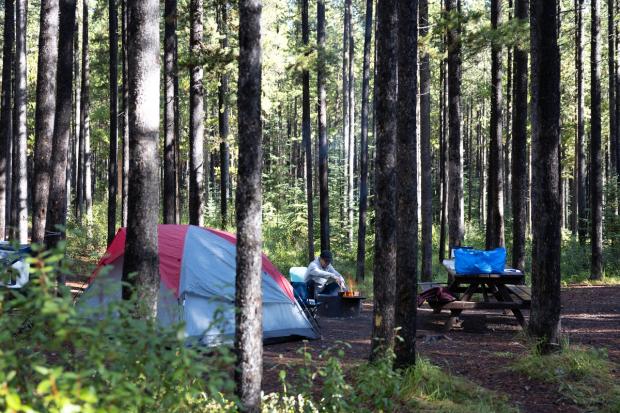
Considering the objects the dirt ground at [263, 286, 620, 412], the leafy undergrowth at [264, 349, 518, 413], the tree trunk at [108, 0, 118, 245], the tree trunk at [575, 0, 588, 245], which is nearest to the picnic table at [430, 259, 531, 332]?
the dirt ground at [263, 286, 620, 412]

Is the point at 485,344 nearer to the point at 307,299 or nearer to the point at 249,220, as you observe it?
the point at 307,299

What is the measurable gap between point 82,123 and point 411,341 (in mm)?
23123

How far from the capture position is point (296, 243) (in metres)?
27.0

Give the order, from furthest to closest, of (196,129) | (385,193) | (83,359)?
(196,129), (385,193), (83,359)

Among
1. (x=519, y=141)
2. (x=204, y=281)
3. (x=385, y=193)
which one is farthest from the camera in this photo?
(x=519, y=141)

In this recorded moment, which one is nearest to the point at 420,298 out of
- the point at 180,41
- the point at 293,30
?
the point at 180,41

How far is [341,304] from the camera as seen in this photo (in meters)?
13.4

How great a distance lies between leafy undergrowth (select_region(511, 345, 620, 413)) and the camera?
7266 mm

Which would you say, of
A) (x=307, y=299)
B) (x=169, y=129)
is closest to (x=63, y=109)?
(x=307, y=299)

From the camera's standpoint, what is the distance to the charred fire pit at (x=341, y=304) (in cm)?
1327

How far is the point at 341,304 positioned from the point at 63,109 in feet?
21.4

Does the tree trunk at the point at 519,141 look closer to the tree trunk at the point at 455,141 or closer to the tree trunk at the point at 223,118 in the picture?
the tree trunk at the point at 455,141

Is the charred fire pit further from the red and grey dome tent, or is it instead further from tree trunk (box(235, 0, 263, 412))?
tree trunk (box(235, 0, 263, 412))

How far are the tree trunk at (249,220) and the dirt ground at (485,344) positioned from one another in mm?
330
